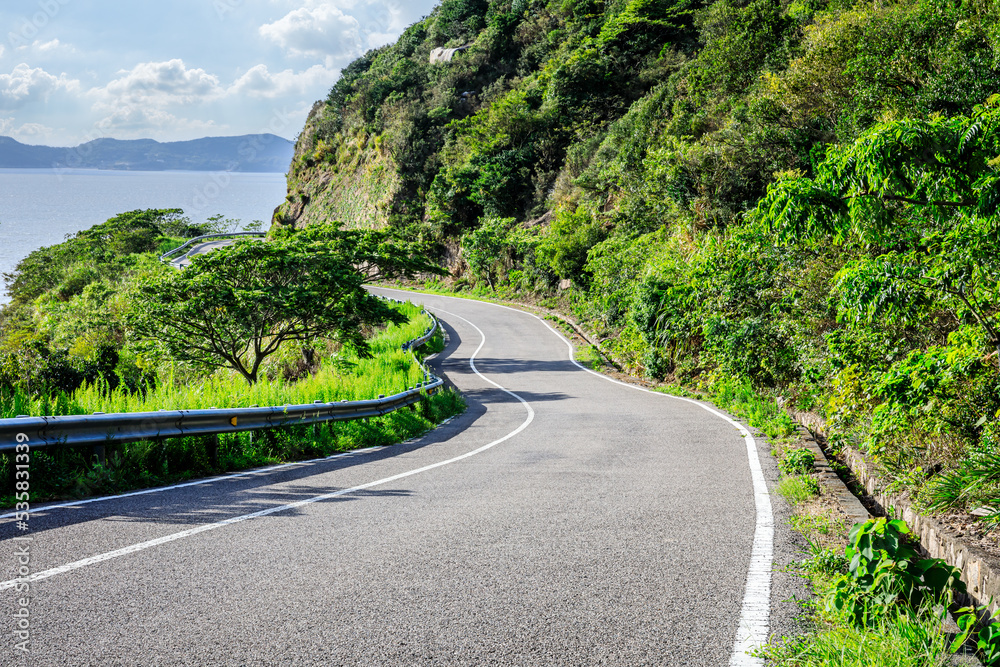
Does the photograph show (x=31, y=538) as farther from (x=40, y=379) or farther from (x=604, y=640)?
(x=40, y=379)

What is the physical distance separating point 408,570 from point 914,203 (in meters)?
4.80

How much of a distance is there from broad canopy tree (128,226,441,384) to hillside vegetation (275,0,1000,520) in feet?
32.4

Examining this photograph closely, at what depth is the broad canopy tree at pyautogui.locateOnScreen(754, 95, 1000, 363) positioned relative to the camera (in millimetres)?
4945

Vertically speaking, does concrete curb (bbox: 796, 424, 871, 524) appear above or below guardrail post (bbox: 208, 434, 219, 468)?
above

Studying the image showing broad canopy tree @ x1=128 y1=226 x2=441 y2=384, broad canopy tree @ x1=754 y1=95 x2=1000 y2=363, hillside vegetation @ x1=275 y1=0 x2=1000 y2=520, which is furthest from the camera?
broad canopy tree @ x1=128 y1=226 x2=441 y2=384

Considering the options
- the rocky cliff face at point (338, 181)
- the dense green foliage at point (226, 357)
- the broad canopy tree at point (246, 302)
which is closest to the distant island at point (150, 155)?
the rocky cliff face at point (338, 181)

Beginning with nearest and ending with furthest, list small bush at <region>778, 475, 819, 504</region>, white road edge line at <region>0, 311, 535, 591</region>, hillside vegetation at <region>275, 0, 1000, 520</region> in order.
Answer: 1. white road edge line at <region>0, 311, 535, 591</region>
2. hillside vegetation at <region>275, 0, 1000, 520</region>
3. small bush at <region>778, 475, 819, 504</region>

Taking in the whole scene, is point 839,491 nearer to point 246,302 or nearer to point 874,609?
point 874,609

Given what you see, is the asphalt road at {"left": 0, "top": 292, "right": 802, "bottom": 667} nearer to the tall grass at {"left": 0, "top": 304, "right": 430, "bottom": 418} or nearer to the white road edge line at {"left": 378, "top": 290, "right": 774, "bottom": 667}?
the white road edge line at {"left": 378, "top": 290, "right": 774, "bottom": 667}

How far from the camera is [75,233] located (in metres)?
76.6

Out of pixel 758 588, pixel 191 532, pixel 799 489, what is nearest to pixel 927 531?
pixel 799 489

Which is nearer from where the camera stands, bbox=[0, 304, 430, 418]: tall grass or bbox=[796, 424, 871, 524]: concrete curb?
bbox=[796, 424, 871, 524]: concrete curb

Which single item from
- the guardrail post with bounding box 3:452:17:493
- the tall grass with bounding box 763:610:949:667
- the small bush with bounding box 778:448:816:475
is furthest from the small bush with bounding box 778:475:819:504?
the guardrail post with bounding box 3:452:17:493

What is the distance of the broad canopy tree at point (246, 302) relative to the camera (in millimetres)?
18969
